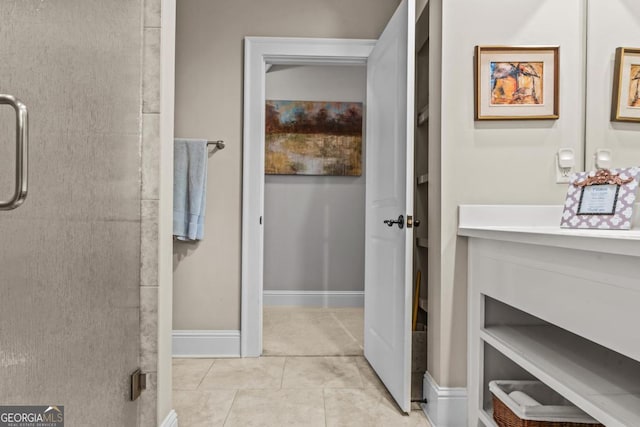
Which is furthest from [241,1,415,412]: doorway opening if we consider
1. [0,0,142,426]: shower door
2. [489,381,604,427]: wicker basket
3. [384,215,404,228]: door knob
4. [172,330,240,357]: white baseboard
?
[0,0,142,426]: shower door

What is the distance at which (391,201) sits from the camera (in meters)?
2.12

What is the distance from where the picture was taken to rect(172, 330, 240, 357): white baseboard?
266cm

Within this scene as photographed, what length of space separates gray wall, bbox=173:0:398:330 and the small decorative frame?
73.3 inches

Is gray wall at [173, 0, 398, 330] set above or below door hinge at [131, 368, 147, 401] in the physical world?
above

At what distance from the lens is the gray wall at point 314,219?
4211mm

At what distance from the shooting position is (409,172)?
1877 mm

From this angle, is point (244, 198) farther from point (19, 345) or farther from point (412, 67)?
point (19, 345)

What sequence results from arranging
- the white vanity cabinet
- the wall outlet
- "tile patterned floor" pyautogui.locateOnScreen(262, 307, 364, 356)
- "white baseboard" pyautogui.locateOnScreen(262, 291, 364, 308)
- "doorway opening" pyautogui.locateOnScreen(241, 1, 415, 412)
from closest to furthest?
1. the white vanity cabinet
2. the wall outlet
3. "doorway opening" pyautogui.locateOnScreen(241, 1, 415, 412)
4. "tile patterned floor" pyautogui.locateOnScreen(262, 307, 364, 356)
5. "white baseboard" pyautogui.locateOnScreen(262, 291, 364, 308)

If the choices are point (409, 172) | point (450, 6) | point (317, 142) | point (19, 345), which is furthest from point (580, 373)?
point (317, 142)

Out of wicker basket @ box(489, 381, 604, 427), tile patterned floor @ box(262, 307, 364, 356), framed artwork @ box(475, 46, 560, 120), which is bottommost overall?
tile patterned floor @ box(262, 307, 364, 356)

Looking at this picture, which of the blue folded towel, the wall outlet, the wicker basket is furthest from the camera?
the blue folded towel

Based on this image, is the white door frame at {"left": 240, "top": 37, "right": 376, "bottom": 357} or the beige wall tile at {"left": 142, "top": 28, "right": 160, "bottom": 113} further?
the white door frame at {"left": 240, "top": 37, "right": 376, "bottom": 357}

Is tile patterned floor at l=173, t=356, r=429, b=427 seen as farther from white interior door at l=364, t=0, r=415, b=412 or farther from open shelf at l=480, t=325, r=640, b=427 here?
open shelf at l=480, t=325, r=640, b=427

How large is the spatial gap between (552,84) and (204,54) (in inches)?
79.8
